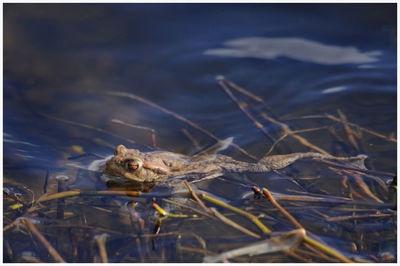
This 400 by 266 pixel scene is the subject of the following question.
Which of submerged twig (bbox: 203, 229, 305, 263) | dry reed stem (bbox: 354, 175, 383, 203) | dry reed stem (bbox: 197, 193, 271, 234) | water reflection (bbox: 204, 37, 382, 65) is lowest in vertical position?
submerged twig (bbox: 203, 229, 305, 263)

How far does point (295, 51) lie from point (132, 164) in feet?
14.6

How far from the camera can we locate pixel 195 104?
20.4 feet

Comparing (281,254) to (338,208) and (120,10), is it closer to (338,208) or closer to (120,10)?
(338,208)

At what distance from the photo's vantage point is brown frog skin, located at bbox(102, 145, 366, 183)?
451 cm

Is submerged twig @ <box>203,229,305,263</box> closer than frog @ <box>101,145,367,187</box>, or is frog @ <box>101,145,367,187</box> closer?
submerged twig @ <box>203,229,305,263</box>

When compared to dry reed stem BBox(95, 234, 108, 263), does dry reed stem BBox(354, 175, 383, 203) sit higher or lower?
higher

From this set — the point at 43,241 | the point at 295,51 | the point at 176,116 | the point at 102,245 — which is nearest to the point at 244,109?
the point at 176,116

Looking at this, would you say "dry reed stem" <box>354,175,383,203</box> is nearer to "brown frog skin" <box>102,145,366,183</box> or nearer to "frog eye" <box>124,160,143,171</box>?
"brown frog skin" <box>102,145,366,183</box>

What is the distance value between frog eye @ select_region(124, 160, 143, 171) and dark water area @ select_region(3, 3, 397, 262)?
37cm

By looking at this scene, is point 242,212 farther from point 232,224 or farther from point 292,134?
point 292,134

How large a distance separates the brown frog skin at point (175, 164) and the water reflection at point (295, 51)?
9.46 feet

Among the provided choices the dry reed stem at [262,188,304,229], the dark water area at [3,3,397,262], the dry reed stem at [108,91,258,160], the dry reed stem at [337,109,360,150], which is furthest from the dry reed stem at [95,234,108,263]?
the dry reed stem at [337,109,360,150]

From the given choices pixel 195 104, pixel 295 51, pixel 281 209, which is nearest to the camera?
pixel 281 209

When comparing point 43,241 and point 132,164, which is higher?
point 132,164
